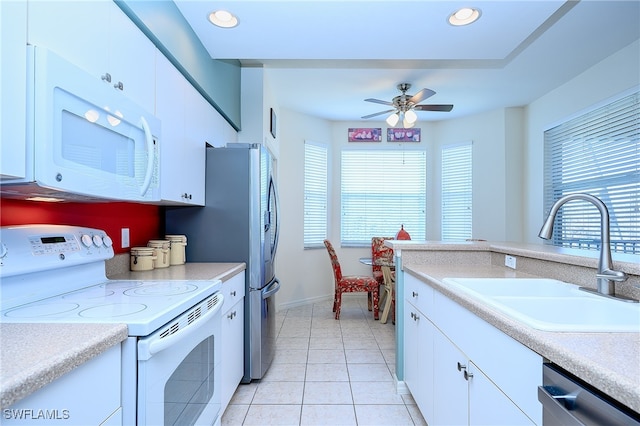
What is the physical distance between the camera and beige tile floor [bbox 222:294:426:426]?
1.89 metres

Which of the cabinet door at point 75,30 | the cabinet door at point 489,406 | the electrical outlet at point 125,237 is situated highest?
the cabinet door at point 75,30

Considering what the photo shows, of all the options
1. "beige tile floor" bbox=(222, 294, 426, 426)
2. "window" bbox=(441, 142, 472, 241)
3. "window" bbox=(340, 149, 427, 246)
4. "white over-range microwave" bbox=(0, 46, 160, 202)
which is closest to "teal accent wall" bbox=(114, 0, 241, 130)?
"white over-range microwave" bbox=(0, 46, 160, 202)

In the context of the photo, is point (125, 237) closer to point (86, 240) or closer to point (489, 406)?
point (86, 240)

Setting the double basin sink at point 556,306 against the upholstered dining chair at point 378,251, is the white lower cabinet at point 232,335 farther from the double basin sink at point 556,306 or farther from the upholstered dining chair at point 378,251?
the upholstered dining chair at point 378,251

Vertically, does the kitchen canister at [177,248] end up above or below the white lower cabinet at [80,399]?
above

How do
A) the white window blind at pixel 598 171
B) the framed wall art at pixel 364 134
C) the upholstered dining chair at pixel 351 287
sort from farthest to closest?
the framed wall art at pixel 364 134, the upholstered dining chair at pixel 351 287, the white window blind at pixel 598 171

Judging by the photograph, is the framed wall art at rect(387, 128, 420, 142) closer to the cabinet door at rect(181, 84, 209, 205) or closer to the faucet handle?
the cabinet door at rect(181, 84, 209, 205)

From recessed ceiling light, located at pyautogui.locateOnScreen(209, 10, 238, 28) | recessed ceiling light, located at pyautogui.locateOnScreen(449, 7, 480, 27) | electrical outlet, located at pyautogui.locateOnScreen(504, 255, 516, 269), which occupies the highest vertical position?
recessed ceiling light, located at pyautogui.locateOnScreen(209, 10, 238, 28)

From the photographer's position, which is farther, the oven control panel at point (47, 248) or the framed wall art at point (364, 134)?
the framed wall art at point (364, 134)

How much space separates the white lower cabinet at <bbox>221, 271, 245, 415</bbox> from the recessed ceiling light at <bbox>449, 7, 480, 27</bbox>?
213 cm

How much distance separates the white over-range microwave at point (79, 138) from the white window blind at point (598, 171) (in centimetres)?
389

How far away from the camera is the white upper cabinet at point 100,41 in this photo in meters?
0.96

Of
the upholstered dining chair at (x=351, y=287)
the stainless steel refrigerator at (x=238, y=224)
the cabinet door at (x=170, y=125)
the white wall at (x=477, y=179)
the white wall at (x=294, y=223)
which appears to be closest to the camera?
the cabinet door at (x=170, y=125)

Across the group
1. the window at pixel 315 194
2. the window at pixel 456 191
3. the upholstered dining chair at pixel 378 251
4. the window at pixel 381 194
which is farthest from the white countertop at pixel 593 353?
the window at pixel 456 191
